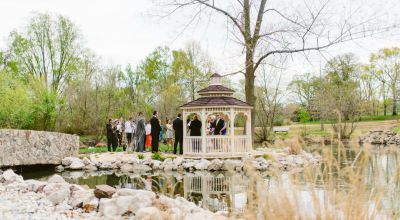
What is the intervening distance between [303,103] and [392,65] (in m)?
10.4

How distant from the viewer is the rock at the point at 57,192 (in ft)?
24.6

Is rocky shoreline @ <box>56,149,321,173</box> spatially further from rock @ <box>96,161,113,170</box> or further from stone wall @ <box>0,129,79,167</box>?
stone wall @ <box>0,129,79,167</box>

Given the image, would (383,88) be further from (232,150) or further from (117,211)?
(117,211)

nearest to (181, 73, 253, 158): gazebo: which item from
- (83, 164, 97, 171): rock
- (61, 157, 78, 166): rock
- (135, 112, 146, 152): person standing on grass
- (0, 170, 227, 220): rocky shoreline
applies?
(135, 112, 146, 152): person standing on grass

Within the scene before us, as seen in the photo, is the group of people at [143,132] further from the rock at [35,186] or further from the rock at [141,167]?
the rock at [35,186]

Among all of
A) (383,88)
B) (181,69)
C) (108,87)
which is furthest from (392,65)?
(108,87)

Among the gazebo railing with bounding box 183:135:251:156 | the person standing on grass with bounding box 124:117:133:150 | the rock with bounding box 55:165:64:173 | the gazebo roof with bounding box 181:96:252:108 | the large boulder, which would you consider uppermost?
the gazebo roof with bounding box 181:96:252:108

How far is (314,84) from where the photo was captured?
43812 millimetres

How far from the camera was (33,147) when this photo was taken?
15250 mm

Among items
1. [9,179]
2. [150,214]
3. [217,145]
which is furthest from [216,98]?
[150,214]

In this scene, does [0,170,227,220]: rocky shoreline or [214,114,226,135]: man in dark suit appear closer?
[0,170,227,220]: rocky shoreline

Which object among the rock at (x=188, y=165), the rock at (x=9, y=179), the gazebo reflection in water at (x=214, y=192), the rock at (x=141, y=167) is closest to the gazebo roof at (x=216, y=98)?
the rock at (x=188, y=165)

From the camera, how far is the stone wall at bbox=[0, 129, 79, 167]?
46.3 ft

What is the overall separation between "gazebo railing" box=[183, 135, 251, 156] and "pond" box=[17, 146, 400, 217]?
7.44 ft
